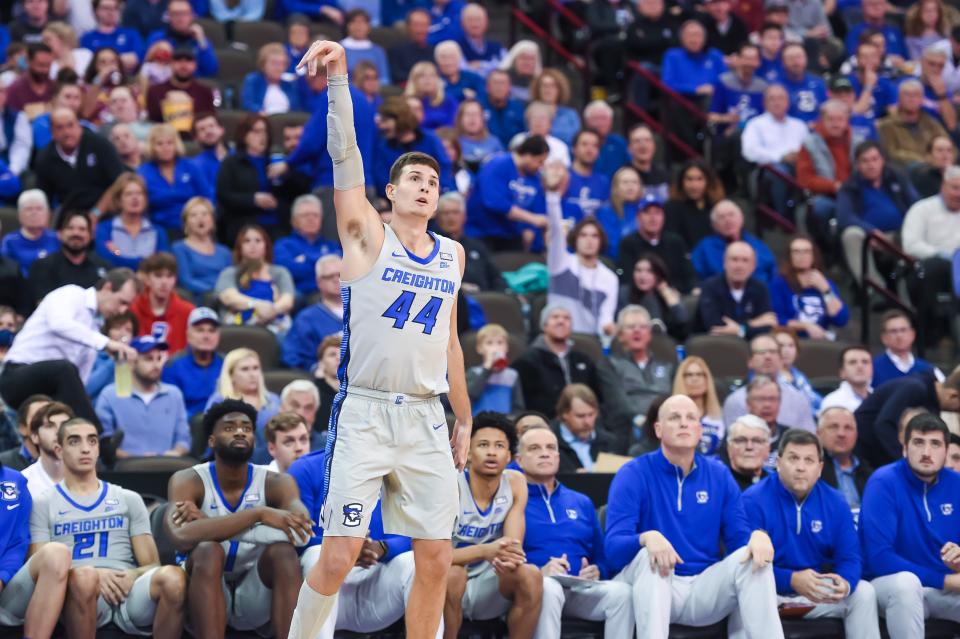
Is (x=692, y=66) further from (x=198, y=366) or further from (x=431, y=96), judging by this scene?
(x=198, y=366)

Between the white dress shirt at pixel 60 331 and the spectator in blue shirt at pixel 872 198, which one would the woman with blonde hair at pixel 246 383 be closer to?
the white dress shirt at pixel 60 331

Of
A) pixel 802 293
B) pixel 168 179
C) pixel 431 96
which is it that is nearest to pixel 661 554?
pixel 802 293

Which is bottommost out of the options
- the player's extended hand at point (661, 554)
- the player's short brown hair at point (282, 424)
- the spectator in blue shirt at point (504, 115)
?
the player's extended hand at point (661, 554)

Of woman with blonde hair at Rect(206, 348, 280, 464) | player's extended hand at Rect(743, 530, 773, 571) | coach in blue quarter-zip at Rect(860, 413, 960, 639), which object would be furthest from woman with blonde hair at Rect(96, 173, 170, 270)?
coach in blue quarter-zip at Rect(860, 413, 960, 639)

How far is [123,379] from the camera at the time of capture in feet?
30.6

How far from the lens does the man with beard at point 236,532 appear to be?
720 cm

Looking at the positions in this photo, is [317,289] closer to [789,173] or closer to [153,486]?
[153,486]

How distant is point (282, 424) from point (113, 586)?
1216 mm

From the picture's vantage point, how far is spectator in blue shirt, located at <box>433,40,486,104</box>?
44.4 feet

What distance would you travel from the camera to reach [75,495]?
754 cm

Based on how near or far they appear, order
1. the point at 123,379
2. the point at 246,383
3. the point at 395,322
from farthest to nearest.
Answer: the point at 123,379 → the point at 246,383 → the point at 395,322

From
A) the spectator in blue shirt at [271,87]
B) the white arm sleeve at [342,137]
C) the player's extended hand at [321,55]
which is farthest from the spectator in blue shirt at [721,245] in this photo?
the player's extended hand at [321,55]

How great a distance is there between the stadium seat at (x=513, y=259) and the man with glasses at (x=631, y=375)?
4.86 ft

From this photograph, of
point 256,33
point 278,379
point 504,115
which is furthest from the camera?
point 256,33
